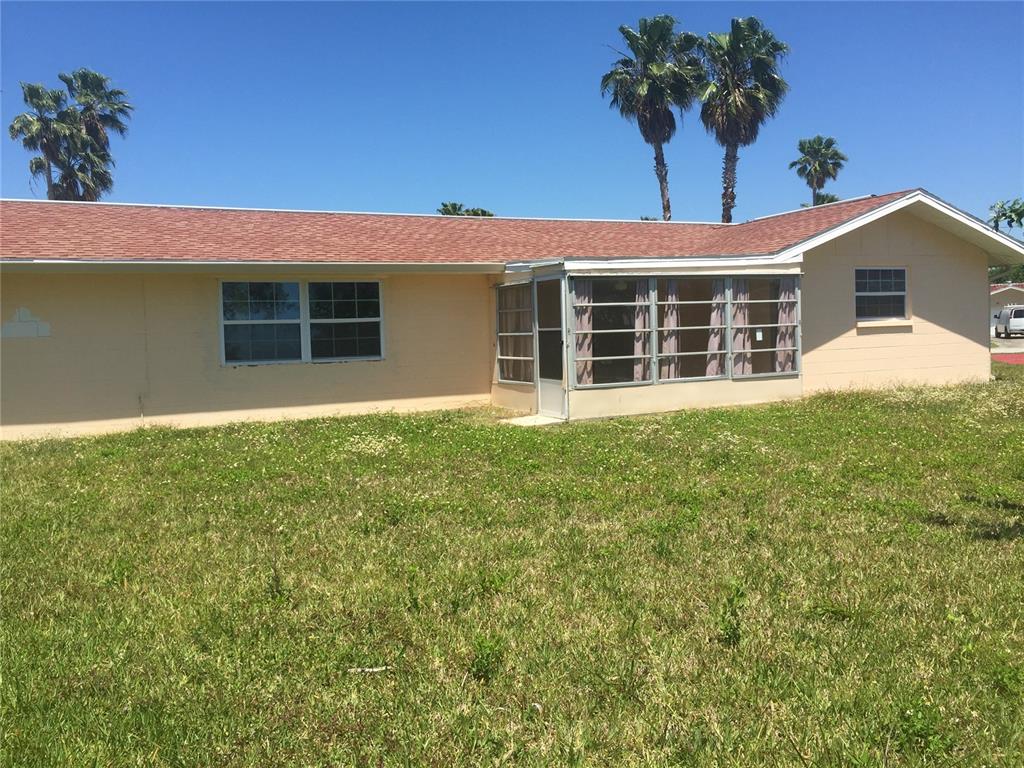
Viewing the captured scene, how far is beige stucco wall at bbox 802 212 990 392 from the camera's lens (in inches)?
610

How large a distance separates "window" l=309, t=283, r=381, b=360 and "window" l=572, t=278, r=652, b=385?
3709 mm

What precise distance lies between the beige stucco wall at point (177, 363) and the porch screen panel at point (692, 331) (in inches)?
140

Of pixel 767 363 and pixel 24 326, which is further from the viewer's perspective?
pixel 767 363

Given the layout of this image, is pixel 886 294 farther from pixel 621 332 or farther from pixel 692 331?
pixel 621 332

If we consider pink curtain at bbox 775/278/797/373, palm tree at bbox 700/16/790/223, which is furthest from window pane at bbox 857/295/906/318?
palm tree at bbox 700/16/790/223

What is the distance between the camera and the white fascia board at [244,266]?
11.0m

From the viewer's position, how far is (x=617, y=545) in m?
5.76

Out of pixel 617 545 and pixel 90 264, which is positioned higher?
pixel 90 264

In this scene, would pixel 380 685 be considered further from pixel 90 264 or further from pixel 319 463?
pixel 90 264

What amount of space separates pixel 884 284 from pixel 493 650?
14.6 m

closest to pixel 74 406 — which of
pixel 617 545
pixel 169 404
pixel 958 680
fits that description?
pixel 169 404

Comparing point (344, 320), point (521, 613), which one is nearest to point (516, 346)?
point (344, 320)

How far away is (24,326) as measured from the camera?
38.6ft

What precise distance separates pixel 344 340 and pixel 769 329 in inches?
290
